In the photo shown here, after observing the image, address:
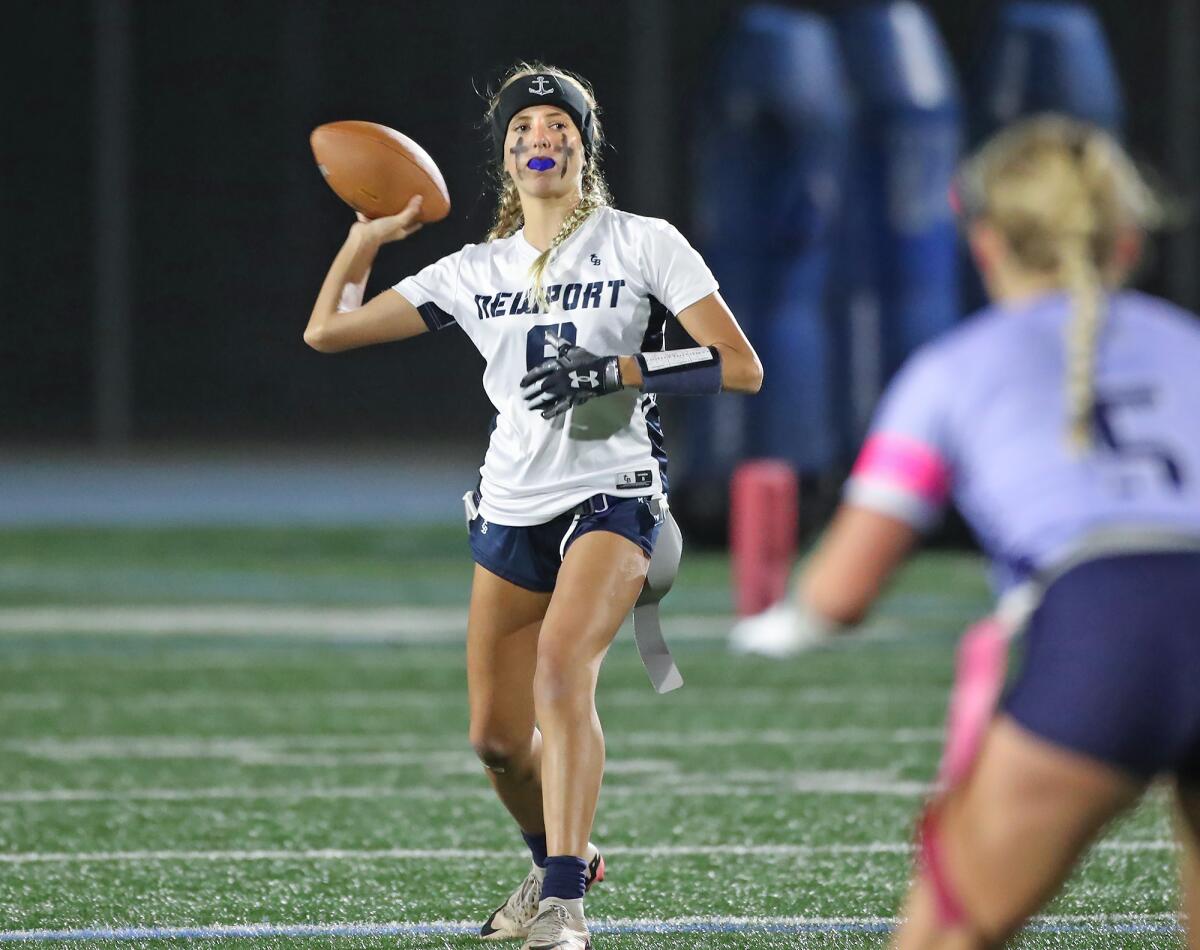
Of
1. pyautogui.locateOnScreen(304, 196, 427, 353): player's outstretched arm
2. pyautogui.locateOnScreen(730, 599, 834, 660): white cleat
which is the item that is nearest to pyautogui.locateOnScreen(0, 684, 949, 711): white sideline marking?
pyautogui.locateOnScreen(304, 196, 427, 353): player's outstretched arm

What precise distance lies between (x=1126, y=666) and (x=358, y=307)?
254cm

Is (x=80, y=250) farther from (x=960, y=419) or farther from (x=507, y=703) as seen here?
(x=960, y=419)

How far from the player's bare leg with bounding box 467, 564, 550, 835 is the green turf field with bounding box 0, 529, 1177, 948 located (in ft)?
1.63

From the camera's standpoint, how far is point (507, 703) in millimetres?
4445

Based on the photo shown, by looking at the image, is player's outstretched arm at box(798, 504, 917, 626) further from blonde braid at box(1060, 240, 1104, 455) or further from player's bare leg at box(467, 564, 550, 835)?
player's bare leg at box(467, 564, 550, 835)

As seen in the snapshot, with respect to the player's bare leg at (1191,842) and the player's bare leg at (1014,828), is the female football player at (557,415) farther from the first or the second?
the player's bare leg at (1014,828)

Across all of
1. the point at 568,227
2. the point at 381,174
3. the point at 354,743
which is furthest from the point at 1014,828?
the point at 354,743

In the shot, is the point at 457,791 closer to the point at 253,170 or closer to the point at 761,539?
the point at 761,539

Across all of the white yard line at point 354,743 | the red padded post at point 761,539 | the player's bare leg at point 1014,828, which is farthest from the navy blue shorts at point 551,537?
the red padded post at point 761,539

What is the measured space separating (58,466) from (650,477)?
734 inches

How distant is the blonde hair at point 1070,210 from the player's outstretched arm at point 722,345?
60.9 inches

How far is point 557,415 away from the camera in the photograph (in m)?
4.24

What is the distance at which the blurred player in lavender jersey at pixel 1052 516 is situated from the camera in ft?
8.04

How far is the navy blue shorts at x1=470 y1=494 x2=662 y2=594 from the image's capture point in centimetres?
436
